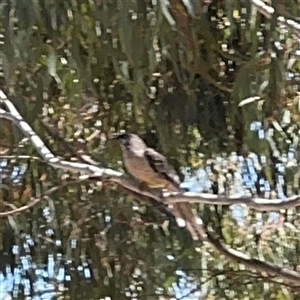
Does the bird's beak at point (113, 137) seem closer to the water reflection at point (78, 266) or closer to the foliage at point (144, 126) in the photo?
the foliage at point (144, 126)

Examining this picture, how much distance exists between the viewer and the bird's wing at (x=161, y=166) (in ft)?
3.44

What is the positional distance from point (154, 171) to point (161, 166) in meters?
0.01

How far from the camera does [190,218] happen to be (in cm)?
105

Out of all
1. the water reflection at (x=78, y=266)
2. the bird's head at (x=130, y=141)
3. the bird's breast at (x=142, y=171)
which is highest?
the bird's head at (x=130, y=141)

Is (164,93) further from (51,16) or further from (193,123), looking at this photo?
(51,16)

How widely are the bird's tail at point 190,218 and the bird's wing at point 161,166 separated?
36 millimetres

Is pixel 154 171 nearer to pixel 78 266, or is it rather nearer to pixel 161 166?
pixel 161 166

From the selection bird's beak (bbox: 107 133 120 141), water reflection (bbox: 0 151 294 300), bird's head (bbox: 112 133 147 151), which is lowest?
water reflection (bbox: 0 151 294 300)

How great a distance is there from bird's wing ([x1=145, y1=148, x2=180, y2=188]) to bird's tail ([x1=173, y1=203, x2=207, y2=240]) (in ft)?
0.12

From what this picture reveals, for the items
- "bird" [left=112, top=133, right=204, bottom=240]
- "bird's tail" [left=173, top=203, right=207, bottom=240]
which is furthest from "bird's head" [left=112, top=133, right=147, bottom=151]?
"bird's tail" [left=173, top=203, right=207, bottom=240]

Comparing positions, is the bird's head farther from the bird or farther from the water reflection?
the water reflection

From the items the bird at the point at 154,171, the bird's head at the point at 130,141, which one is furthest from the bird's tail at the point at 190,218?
the bird's head at the point at 130,141

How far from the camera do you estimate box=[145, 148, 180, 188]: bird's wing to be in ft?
3.44

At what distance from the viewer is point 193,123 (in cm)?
107
